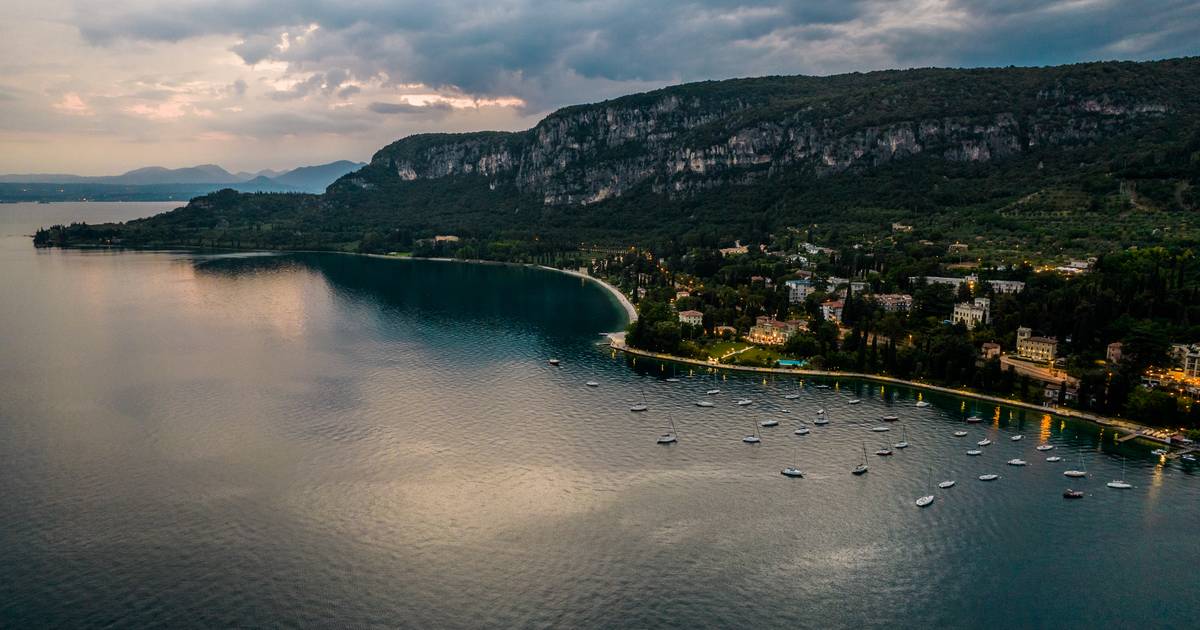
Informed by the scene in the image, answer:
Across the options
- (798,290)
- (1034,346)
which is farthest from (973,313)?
(798,290)

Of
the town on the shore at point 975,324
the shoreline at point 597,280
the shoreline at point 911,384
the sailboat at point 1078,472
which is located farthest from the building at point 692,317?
the sailboat at point 1078,472

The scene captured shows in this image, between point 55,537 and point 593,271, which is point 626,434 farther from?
point 593,271

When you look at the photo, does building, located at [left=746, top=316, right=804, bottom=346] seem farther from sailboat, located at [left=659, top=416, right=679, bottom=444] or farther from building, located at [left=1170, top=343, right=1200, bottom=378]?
building, located at [left=1170, top=343, right=1200, bottom=378]

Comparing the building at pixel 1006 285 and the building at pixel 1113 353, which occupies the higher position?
the building at pixel 1006 285

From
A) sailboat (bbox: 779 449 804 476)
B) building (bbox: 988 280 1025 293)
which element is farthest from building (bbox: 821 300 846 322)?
sailboat (bbox: 779 449 804 476)

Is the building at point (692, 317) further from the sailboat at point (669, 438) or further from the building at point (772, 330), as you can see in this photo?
the sailboat at point (669, 438)

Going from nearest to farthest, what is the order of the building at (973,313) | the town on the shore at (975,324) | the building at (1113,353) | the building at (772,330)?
the town on the shore at (975,324), the building at (1113,353), the building at (973,313), the building at (772,330)
